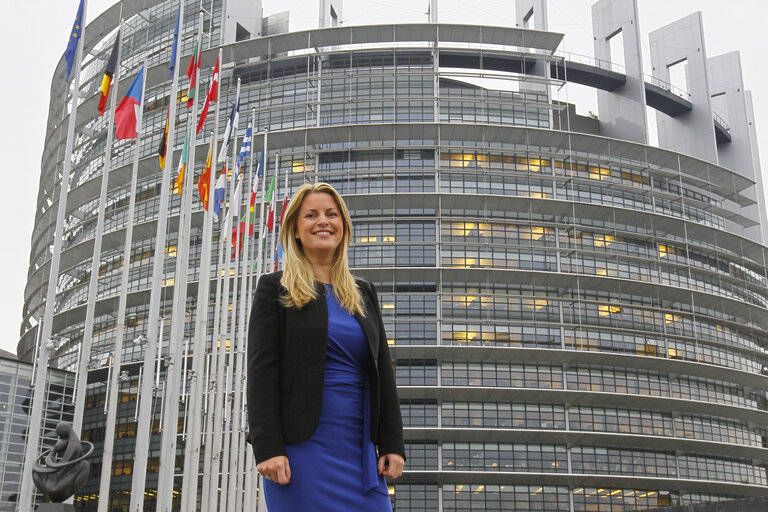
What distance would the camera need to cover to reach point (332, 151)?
5753 cm

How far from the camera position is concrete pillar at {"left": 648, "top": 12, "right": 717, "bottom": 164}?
64.0 m

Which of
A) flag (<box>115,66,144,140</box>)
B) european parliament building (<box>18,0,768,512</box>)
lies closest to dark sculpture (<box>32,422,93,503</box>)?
flag (<box>115,66,144,140</box>)

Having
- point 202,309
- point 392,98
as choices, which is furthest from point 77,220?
point 202,309

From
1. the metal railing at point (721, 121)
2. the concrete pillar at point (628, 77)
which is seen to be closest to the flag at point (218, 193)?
the concrete pillar at point (628, 77)

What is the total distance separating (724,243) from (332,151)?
29.8m

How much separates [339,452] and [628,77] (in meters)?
64.0

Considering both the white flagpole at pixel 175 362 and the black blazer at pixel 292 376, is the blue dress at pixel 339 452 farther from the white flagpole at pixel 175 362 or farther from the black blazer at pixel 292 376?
the white flagpole at pixel 175 362

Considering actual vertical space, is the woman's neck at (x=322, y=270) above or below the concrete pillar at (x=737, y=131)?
below

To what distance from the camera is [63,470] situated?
12.1 metres

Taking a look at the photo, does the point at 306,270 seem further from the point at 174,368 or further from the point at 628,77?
the point at 628,77

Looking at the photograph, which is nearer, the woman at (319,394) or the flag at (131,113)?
the woman at (319,394)

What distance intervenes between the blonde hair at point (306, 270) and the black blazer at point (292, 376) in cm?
4

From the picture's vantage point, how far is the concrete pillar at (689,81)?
64000 millimetres

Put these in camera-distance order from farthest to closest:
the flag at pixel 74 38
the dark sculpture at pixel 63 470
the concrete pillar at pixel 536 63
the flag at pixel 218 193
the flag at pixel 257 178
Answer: the concrete pillar at pixel 536 63 < the flag at pixel 257 178 < the flag at pixel 218 193 < the flag at pixel 74 38 < the dark sculpture at pixel 63 470
